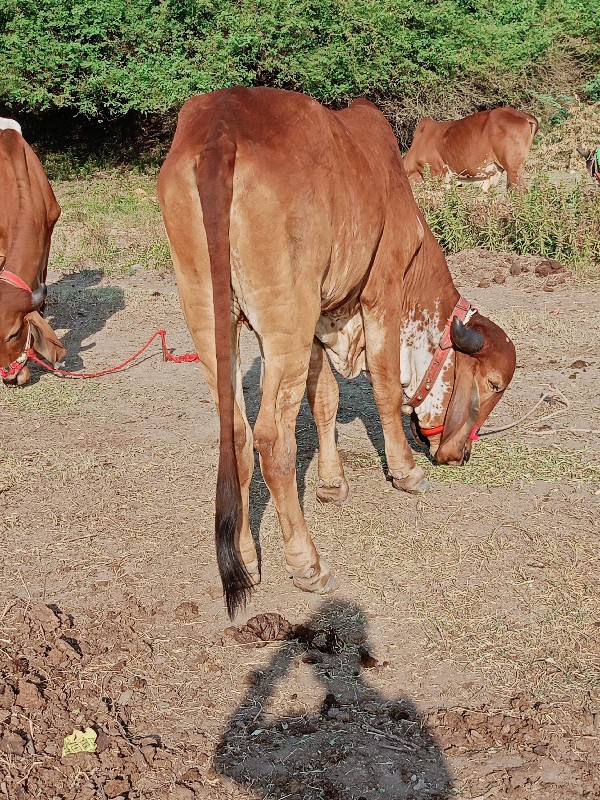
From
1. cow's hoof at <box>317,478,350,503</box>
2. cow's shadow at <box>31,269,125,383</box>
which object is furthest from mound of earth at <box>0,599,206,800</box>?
cow's shadow at <box>31,269,125,383</box>

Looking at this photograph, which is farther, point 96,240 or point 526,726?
point 96,240

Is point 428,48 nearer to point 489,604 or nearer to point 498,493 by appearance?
point 498,493

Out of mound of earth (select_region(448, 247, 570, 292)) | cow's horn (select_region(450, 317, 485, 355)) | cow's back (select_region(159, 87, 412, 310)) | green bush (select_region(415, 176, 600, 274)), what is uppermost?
cow's back (select_region(159, 87, 412, 310))

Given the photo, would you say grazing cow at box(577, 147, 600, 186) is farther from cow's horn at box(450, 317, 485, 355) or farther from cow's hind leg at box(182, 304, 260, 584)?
cow's hind leg at box(182, 304, 260, 584)

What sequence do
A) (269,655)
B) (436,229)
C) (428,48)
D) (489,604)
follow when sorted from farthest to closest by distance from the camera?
(428,48), (436,229), (489,604), (269,655)

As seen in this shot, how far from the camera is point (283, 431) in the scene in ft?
13.0

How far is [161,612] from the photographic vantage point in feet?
13.8

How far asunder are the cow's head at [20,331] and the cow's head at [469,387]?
3.07 metres

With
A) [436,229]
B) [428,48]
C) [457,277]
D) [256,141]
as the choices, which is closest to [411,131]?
[428,48]

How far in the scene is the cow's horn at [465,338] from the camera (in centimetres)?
506

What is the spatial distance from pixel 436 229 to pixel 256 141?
24.2ft

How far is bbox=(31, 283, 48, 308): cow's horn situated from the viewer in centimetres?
732

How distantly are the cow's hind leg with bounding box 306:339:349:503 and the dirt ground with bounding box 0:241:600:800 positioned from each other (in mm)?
101

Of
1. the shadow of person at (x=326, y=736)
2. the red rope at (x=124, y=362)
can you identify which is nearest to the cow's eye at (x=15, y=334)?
the red rope at (x=124, y=362)
